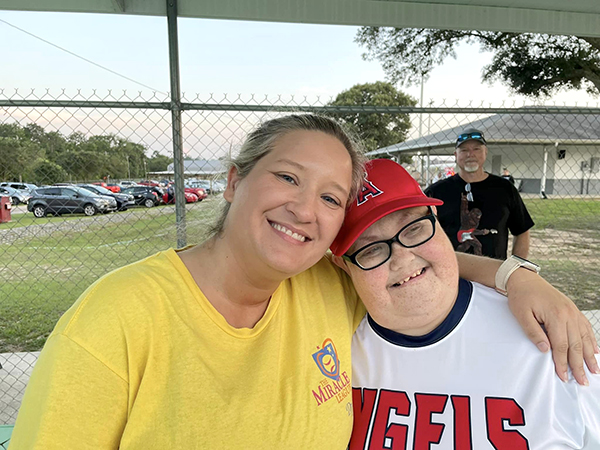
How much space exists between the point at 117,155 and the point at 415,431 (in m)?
8.39

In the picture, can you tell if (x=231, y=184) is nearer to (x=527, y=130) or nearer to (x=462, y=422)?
(x=462, y=422)

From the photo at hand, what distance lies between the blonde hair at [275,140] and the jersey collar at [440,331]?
1.76 feet

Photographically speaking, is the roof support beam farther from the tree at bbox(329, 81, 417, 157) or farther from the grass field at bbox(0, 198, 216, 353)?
the tree at bbox(329, 81, 417, 157)

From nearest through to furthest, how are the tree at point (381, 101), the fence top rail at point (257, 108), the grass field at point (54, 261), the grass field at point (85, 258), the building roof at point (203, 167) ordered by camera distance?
the building roof at point (203, 167) < the fence top rail at point (257, 108) < the grass field at point (54, 261) < the grass field at point (85, 258) < the tree at point (381, 101)

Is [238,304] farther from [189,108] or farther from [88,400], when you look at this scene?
[189,108]

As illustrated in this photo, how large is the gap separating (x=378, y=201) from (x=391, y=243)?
0.16 meters

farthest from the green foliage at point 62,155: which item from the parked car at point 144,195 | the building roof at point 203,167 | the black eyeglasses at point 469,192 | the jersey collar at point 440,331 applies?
the jersey collar at point 440,331

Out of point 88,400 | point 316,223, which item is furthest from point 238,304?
point 88,400

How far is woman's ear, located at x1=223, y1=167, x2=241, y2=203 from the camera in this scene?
4.70ft

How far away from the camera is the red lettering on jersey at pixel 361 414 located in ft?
4.49

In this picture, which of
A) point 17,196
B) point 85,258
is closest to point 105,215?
point 85,258

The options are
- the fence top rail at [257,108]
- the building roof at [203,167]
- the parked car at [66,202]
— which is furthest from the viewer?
the parked car at [66,202]

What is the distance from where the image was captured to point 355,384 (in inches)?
57.5

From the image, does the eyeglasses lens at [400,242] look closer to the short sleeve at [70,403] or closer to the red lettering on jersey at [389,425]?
the red lettering on jersey at [389,425]
